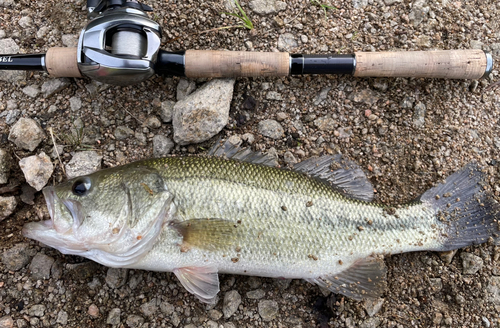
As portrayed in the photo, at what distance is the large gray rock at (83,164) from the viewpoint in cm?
281

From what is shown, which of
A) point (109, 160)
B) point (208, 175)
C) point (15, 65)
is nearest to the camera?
point (208, 175)

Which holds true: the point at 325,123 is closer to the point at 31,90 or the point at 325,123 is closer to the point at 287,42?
the point at 287,42

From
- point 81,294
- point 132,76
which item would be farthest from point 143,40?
point 81,294

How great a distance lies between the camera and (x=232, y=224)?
92.8 inches

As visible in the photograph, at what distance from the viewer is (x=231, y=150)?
2.64m

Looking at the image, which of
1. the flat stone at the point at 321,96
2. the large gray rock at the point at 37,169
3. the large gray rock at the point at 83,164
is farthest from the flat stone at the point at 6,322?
the flat stone at the point at 321,96

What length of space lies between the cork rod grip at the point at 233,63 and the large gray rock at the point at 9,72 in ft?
4.80

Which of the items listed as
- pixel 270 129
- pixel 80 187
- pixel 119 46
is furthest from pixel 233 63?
pixel 80 187

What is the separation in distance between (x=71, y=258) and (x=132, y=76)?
1462 mm

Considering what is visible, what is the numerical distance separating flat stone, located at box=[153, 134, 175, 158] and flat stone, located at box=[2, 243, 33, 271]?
47.7 inches

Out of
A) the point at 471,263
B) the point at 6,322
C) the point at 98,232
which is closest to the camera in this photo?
the point at 98,232

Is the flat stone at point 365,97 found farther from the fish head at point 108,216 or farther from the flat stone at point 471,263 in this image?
the fish head at point 108,216

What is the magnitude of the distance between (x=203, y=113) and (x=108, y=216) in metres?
1.03

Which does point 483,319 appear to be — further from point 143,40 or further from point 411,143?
point 143,40
